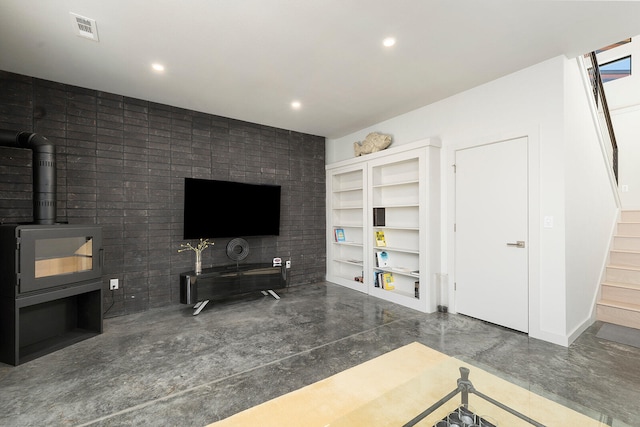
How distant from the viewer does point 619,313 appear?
305 cm

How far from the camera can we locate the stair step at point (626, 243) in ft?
A: 11.7

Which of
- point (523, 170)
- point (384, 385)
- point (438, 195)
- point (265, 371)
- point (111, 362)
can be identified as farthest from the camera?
point (438, 195)

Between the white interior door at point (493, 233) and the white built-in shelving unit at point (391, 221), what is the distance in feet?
1.06

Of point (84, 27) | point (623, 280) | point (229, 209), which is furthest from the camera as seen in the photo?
point (229, 209)

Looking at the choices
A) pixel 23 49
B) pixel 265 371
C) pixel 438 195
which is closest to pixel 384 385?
pixel 265 371

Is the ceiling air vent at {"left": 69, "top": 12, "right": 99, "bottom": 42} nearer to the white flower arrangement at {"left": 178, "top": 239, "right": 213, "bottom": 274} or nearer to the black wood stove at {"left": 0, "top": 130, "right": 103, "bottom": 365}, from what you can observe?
the black wood stove at {"left": 0, "top": 130, "right": 103, "bottom": 365}

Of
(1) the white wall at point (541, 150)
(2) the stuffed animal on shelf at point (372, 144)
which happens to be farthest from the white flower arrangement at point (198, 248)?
(1) the white wall at point (541, 150)

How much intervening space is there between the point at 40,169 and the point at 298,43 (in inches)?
103

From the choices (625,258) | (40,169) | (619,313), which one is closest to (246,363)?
(40,169)

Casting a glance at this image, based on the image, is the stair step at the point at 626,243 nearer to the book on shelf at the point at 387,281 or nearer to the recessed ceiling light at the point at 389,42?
the book on shelf at the point at 387,281

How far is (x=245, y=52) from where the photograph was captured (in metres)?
2.61

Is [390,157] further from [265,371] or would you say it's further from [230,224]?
[265,371]

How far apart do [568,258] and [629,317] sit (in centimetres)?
119

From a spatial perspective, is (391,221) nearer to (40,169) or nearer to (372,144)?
(372,144)
